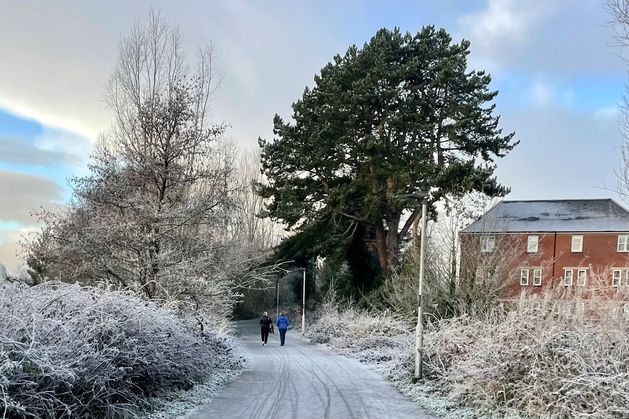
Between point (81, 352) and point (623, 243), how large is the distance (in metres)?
43.9

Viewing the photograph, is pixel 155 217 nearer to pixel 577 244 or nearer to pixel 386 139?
pixel 386 139

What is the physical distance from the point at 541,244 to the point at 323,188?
64.3 feet

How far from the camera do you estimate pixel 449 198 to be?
28.5 m

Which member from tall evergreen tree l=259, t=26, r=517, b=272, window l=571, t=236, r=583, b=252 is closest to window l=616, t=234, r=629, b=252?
window l=571, t=236, r=583, b=252

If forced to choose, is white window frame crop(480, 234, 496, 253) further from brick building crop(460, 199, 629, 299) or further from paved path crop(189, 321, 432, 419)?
brick building crop(460, 199, 629, 299)

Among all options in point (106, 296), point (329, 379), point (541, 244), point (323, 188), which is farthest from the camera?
point (541, 244)

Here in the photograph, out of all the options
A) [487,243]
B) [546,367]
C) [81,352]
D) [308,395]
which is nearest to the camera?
[81,352]

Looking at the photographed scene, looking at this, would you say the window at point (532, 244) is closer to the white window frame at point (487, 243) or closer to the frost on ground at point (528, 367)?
the white window frame at point (487, 243)

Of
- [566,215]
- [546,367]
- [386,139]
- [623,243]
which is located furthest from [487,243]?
[566,215]

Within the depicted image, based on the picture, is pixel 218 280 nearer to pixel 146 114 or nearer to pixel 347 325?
pixel 146 114

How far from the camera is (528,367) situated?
10.0 metres

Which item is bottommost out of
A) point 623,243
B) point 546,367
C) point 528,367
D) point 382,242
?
point 528,367

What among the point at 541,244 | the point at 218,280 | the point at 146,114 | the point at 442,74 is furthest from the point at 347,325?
the point at 541,244

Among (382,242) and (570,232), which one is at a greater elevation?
(570,232)
